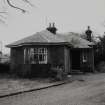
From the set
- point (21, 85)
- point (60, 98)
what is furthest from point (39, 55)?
point (60, 98)

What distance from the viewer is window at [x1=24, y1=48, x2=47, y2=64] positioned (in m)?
18.8

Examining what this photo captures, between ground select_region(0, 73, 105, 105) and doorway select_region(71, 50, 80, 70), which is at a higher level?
doorway select_region(71, 50, 80, 70)

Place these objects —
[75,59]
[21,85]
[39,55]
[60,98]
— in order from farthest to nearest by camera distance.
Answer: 1. [75,59]
2. [39,55]
3. [21,85]
4. [60,98]

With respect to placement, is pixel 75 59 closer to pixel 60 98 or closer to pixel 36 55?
pixel 36 55

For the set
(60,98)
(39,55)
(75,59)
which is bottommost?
(60,98)

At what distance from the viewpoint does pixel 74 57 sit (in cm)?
2675

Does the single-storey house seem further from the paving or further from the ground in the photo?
the ground

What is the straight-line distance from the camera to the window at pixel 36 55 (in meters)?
18.8

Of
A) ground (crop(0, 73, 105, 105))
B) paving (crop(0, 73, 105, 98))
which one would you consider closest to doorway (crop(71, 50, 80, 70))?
paving (crop(0, 73, 105, 98))

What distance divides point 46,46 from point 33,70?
9.25 feet

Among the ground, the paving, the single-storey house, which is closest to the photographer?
the ground

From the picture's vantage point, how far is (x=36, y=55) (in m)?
18.9

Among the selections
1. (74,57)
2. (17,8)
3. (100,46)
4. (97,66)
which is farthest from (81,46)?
(17,8)

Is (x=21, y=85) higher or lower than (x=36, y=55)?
lower
